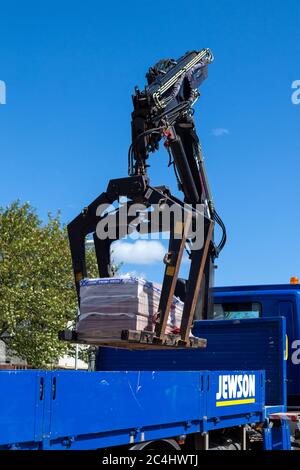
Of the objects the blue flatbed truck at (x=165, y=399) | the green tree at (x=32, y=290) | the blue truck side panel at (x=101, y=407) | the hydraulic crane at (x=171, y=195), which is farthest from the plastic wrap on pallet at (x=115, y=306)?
the green tree at (x=32, y=290)

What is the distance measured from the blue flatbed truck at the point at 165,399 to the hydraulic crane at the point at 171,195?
0.81 metres

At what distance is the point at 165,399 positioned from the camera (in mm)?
5566

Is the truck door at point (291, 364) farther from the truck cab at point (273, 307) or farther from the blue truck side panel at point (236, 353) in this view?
the blue truck side panel at point (236, 353)

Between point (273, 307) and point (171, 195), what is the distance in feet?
11.1

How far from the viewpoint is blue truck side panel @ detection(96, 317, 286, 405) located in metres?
8.63

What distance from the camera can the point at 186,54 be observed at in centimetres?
1099

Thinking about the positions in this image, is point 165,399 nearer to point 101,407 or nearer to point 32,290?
point 101,407

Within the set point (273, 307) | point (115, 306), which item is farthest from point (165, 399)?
point (273, 307)

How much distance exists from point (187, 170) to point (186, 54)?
219 centimetres

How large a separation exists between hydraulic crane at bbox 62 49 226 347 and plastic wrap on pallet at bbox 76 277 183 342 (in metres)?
0.13

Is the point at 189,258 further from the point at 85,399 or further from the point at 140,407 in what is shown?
the point at 85,399

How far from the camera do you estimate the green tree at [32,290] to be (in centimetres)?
2709

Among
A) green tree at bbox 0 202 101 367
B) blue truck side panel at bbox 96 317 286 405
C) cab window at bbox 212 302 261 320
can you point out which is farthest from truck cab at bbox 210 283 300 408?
green tree at bbox 0 202 101 367

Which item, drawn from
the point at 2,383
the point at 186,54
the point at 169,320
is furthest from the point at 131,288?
the point at 186,54
